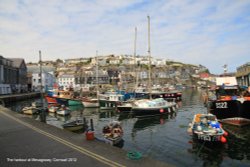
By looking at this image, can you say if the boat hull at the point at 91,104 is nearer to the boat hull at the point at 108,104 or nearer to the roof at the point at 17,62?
the boat hull at the point at 108,104

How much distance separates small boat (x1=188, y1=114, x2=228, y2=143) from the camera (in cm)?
1778

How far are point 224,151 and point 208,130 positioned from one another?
2.19 metres

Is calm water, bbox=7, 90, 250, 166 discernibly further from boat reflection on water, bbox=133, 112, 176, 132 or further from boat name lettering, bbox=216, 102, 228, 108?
boat name lettering, bbox=216, 102, 228, 108

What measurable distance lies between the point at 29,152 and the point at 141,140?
11947 mm

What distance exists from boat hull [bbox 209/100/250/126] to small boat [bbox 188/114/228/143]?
6733 mm

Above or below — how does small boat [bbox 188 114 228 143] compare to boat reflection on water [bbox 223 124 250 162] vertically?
above

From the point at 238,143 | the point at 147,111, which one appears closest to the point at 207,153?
the point at 238,143

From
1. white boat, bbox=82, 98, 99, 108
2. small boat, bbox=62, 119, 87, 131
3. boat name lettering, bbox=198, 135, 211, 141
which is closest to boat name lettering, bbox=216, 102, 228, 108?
boat name lettering, bbox=198, 135, 211, 141

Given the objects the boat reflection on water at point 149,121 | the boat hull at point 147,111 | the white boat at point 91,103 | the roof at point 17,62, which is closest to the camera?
the boat reflection on water at point 149,121

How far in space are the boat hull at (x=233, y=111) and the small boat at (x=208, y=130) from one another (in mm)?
6733

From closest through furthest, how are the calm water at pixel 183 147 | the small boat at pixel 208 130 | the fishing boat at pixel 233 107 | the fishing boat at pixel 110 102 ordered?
the calm water at pixel 183 147
the small boat at pixel 208 130
the fishing boat at pixel 233 107
the fishing boat at pixel 110 102

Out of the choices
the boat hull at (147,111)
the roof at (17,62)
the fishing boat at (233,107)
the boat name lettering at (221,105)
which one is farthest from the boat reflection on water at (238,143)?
the roof at (17,62)

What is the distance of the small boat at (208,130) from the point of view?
58.3 feet

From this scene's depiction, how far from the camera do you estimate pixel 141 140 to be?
21859 millimetres
